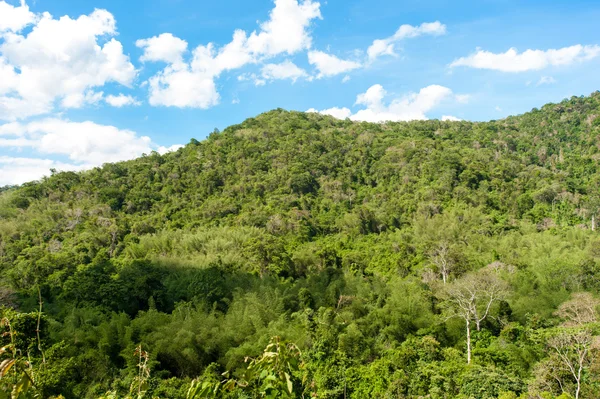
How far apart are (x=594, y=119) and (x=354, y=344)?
58719 millimetres

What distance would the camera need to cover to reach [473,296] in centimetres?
1530

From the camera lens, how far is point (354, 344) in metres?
15.0

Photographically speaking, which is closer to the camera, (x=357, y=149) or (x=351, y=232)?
(x=351, y=232)

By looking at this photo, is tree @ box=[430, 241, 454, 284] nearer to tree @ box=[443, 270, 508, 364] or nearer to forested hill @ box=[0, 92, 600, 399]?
forested hill @ box=[0, 92, 600, 399]

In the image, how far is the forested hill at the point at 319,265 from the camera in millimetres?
11375

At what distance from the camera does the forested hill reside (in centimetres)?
1138

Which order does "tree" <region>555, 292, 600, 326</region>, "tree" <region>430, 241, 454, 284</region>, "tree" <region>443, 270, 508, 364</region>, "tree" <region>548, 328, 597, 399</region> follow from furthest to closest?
"tree" <region>430, 241, 454, 284</region> < "tree" <region>443, 270, 508, 364</region> < "tree" <region>555, 292, 600, 326</region> < "tree" <region>548, 328, 597, 399</region>

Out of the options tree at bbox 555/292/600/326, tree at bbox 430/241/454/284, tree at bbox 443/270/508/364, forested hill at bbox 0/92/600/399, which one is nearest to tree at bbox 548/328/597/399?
forested hill at bbox 0/92/600/399

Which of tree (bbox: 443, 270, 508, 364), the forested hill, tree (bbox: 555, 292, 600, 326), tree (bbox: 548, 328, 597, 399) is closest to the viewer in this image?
tree (bbox: 548, 328, 597, 399)

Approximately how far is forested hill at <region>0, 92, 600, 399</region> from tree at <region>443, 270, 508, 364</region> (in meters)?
0.11

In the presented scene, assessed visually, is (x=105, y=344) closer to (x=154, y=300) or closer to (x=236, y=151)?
(x=154, y=300)

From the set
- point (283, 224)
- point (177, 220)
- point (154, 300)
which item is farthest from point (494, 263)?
point (177, 220)

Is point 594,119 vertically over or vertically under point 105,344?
over

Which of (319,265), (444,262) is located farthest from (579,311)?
(319,265)
